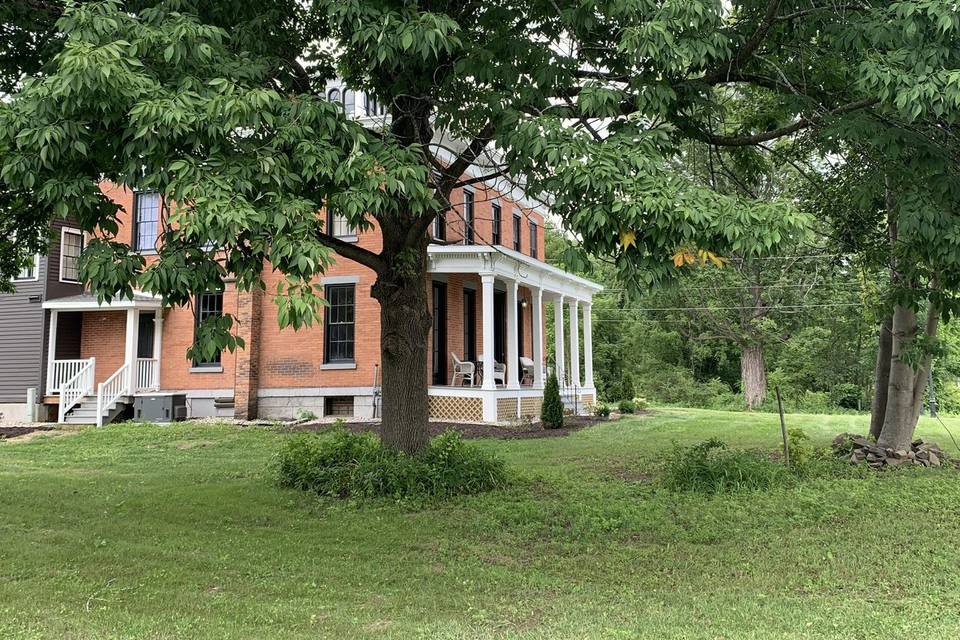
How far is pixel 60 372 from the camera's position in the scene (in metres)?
18.9

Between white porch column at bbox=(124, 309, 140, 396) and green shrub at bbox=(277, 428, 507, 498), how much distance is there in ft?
36.3

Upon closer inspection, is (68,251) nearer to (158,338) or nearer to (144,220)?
(144,220)

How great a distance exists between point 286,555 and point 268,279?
41.6 feet

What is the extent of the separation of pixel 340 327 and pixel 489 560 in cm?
1265

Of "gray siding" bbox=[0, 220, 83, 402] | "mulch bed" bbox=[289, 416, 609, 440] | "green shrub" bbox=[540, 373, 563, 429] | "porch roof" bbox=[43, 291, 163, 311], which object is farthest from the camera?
"gray siding" bbox=[0, 220, 83, 402]

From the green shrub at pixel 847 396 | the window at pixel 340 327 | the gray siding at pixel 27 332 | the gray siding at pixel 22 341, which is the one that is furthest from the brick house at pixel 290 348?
the green shrub at pixel 847 396

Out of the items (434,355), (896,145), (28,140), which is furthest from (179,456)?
(896,145)

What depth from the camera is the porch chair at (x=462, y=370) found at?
18.0m

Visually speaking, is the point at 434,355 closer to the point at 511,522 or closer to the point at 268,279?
the point at 268,279

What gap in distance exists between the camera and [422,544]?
20.9ft

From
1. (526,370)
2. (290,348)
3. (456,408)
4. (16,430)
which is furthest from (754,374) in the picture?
(16,430)

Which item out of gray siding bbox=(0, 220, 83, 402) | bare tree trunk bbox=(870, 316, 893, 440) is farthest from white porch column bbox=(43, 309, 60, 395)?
bare tree trunk bbox=(870, 316, 893, 440)

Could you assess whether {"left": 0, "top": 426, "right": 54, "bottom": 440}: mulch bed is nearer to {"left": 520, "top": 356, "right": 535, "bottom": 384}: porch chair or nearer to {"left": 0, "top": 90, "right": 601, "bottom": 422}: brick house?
{"left": 0, "top": 90, "right": 601, "bottom": 422}: brick house

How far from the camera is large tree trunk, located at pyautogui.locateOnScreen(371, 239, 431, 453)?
8.63 m
